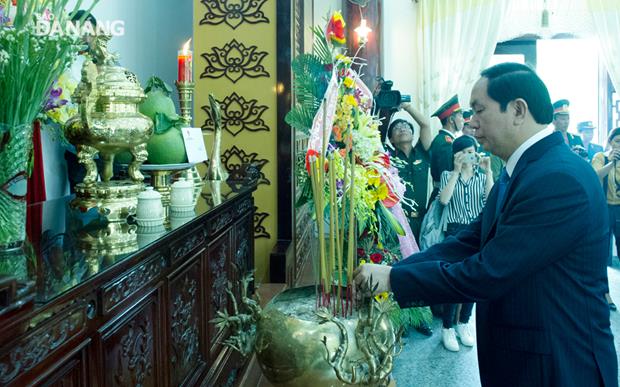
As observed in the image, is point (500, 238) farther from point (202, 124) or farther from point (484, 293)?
point (202, 124)

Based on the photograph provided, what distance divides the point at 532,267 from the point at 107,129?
3.35 ft

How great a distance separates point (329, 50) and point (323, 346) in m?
1.74

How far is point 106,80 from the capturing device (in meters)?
1.57

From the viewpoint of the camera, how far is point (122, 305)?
1197mm

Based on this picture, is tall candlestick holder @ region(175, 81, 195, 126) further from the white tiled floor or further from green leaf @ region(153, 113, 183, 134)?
the white tiled floor

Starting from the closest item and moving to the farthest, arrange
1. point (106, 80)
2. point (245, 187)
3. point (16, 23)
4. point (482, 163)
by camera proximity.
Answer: point (16, 23) < point (106, 80) < point (245, 187) < point (482, 163)

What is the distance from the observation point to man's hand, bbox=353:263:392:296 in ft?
3.65

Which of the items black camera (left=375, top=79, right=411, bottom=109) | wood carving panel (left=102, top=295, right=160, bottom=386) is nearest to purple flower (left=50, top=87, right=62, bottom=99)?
wood carving panel (left=102, top=295, right=160, bottom=386)

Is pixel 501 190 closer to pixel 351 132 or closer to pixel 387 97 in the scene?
pixel 351 132

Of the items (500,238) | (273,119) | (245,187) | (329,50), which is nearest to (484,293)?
(500,238)

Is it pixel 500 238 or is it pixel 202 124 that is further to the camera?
pixel 202 124

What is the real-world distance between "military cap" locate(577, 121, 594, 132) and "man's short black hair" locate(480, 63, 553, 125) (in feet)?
16.4

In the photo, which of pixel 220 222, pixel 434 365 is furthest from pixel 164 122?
pixel 434 365

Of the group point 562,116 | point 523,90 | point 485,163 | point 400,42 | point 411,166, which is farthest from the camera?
point 400,42
